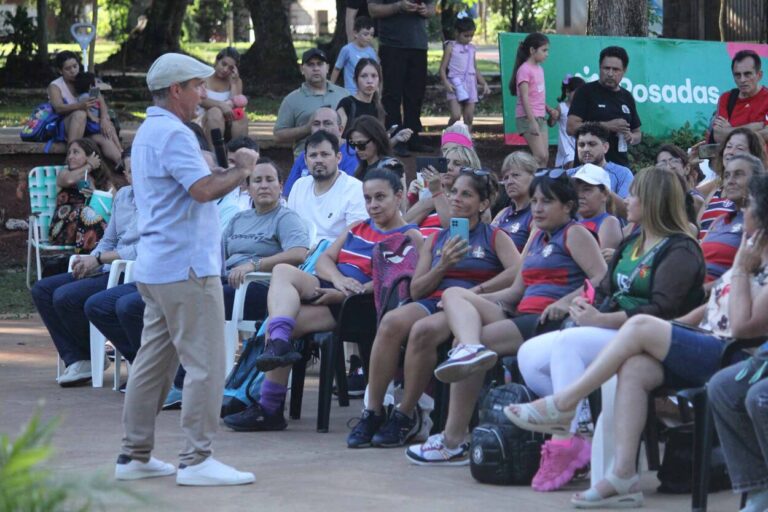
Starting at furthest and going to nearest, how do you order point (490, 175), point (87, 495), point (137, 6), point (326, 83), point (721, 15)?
point (137, 6), point (721, 15), point (326, 83), point (490, 175), point (87, 495)

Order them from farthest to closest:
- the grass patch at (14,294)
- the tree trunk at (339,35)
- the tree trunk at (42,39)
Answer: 1. the tree trunk at (42,39)
2. the tree trunk at (339,35)
3. the grass patch at (14,294)

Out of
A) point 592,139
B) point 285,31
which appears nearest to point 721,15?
point 285,31

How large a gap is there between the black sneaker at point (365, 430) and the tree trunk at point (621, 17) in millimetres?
8890

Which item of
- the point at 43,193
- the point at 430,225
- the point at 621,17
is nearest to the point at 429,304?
the point at 430,225

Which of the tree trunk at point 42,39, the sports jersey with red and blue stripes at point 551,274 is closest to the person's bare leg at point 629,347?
the sports jersey with red and blue stripes at point 551,274

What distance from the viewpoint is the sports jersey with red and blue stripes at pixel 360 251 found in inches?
303

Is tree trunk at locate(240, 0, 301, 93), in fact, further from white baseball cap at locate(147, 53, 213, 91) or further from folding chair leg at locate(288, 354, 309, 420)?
white baseball cap at locate(147, 53, 213, 91)

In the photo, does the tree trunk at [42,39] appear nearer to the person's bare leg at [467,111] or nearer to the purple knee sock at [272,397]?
the person's bare leg at [467,111]

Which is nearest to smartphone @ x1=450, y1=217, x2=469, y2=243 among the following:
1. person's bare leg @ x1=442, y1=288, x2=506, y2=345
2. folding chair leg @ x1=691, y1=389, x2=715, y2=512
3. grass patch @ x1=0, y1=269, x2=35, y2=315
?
person's bare leg @ x1=442, y1=288, x2=506, y2=345

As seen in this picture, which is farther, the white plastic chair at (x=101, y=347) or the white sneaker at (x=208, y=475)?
the white plastic chair at (x=101, y=347)

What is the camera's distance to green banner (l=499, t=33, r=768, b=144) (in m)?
13.4

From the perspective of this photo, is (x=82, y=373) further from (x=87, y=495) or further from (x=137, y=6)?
(x=137, y=6)

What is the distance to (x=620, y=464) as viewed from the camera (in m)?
5.46

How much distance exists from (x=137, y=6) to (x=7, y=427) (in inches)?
1424
